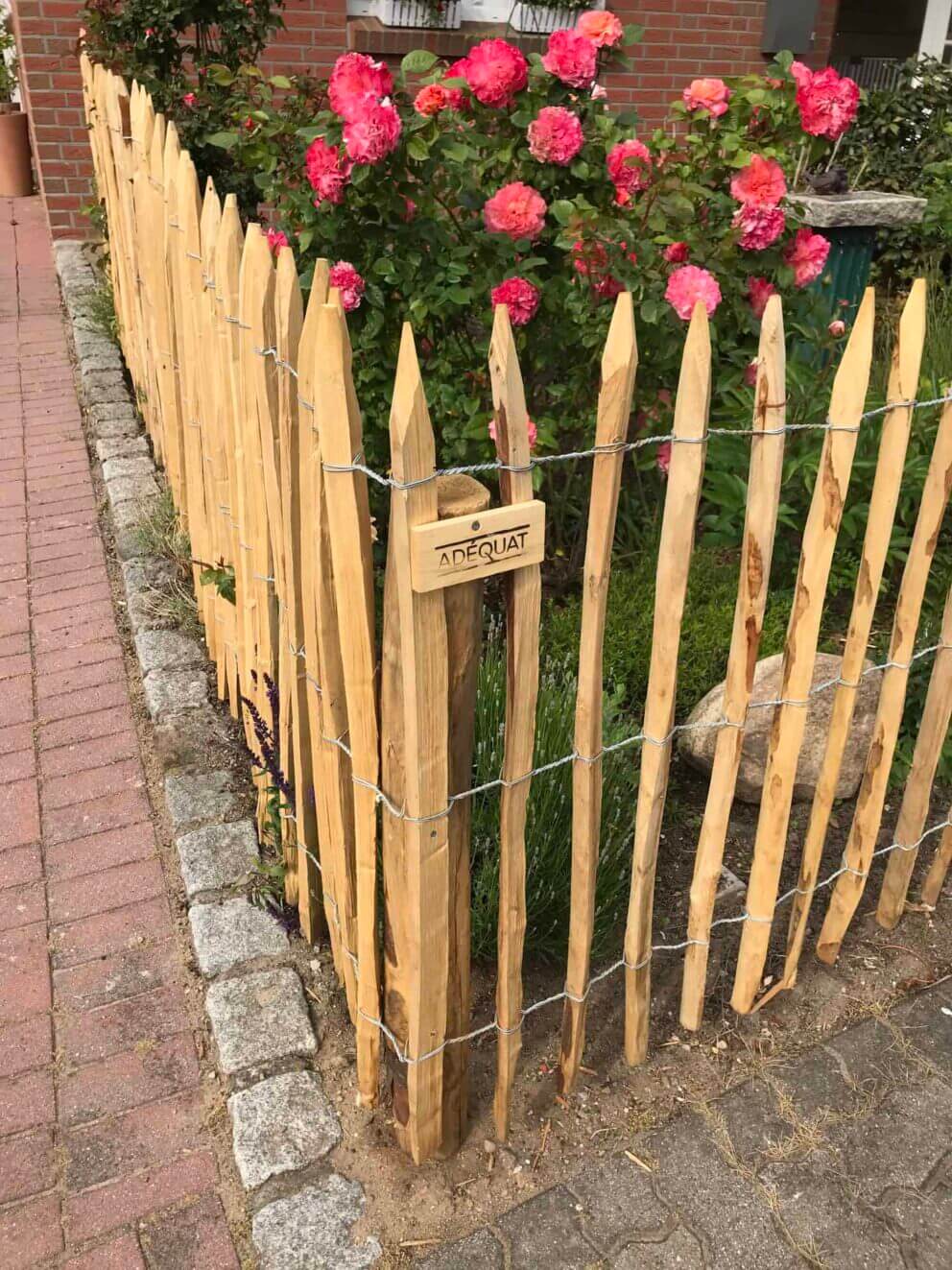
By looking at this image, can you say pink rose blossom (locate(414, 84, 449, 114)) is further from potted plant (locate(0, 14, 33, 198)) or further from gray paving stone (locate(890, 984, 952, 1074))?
potted plant (locate(0, 14, 33, 198))

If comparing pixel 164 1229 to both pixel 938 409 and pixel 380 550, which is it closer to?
pixel 380 550

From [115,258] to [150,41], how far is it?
1207 mm

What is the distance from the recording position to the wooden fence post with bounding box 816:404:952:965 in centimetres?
213

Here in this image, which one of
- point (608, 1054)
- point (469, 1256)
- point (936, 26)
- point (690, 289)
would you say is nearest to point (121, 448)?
point (690, 289)

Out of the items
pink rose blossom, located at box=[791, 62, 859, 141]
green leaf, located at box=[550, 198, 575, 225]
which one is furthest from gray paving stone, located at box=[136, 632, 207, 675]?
pink rose blossom, located at box=[791, 62, 859, 141]

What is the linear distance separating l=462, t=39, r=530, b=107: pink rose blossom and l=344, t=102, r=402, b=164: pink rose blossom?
29cm

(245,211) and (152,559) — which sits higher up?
(245,211)

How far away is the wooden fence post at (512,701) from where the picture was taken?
149 centimetres

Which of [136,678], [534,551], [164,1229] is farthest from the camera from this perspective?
[136,678]

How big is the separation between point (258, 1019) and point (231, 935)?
0.82 ft

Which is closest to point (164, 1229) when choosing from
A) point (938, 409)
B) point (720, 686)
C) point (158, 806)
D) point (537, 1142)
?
point (537, 1142)

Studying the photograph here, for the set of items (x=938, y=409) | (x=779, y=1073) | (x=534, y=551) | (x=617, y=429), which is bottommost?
(x=779, y=1073)

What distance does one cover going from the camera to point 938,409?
12.0 ft

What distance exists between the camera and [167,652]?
→ 3328mm
